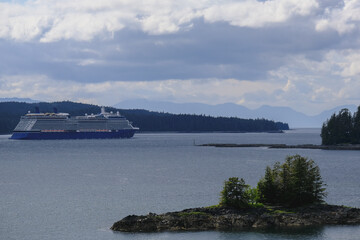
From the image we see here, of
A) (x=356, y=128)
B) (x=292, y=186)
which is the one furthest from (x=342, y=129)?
(x=292, y=186)

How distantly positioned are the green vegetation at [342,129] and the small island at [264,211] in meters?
115

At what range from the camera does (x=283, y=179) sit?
5641 centimetres

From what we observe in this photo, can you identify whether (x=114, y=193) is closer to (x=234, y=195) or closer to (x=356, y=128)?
(x=234, y=195)

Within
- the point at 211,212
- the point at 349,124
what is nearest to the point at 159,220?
the point at 211,212

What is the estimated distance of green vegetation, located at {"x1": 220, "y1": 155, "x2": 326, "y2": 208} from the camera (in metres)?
53.2

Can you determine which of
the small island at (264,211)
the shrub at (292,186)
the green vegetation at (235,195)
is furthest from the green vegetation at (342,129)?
the green vegetation at (235,195)

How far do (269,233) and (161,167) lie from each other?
6389 cm

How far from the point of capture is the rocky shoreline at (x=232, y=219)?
48.9 meters

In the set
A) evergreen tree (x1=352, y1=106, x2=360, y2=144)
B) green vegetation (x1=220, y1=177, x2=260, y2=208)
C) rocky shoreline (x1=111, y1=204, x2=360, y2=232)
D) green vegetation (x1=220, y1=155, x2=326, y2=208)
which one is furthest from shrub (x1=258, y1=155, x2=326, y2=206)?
evergreen tree (x1=352, y1=106, x2=360, y2=144)

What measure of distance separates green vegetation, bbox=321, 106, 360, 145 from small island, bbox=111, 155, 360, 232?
115 metres

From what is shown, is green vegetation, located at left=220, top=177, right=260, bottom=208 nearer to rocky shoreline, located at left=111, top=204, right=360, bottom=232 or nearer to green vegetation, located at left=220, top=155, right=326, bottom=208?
green vegetation, located at left=220, top=155, right=326, bottom=208

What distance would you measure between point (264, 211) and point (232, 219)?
12.8ft

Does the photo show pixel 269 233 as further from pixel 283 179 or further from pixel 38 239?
pixel 38 239

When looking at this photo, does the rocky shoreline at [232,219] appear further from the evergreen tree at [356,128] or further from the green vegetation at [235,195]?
the evergreen tree at [356,128]
